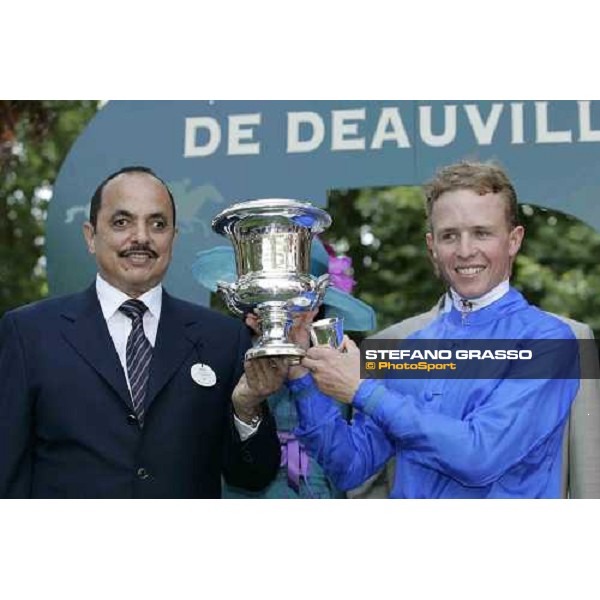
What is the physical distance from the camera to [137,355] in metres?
4.70

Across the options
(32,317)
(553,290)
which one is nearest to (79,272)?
(32,317)

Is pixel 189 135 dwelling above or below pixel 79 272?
above

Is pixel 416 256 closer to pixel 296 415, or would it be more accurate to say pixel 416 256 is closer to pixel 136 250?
pixel 296 415

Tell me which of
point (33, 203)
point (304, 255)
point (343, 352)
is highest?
point (33, 203)

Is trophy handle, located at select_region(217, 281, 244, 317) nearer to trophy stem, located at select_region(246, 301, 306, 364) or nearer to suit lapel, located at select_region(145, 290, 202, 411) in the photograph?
trophy stem, located at select_region(246, 301, 306, 364)

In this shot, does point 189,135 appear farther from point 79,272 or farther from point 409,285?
point 409,285

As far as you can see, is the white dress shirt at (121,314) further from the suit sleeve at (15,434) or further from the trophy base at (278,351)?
the trophy base at (278,351)

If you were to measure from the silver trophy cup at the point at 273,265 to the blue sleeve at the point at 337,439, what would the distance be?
0.27 meters

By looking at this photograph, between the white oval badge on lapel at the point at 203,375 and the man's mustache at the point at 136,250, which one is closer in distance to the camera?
the white oval badge on lapel at the point at 203,375

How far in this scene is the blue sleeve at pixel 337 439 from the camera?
4.59 m

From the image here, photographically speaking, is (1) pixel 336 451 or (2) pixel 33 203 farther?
(2) pixel 33 203

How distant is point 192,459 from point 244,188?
1142mm

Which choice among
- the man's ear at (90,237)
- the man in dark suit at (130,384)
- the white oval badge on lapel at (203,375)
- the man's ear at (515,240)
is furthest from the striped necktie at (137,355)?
the man's ear at (515,240)

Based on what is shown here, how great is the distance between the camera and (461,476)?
4.53 metres
